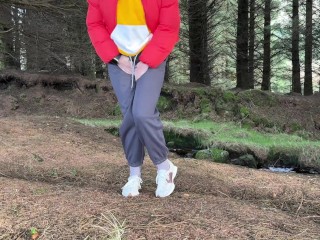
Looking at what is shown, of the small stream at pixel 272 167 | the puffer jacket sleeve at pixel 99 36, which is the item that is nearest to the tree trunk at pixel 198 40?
the small stream at pixel 272 167

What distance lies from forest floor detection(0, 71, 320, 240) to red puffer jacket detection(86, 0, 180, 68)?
1.17 metres

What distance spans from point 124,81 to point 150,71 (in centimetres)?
24

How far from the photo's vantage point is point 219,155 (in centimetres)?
752

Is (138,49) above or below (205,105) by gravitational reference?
above

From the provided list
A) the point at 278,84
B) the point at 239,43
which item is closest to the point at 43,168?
the point at 239,43

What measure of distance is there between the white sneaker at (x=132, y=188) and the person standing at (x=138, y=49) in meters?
0.01

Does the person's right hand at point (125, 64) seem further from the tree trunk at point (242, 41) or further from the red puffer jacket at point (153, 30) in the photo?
the tree trunk at point (242, 41)

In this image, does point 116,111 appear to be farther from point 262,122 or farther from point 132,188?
point 132,188

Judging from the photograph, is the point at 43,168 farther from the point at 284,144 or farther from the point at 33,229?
the point at 284,144

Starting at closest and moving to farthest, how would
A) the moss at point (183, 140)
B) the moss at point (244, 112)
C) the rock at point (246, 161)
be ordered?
the rock at point (246, 161)
the moss at point (183, 140)
the moss at point (244, 112)

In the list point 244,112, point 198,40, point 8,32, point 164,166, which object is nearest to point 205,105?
point 244,112

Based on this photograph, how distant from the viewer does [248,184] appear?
4562mm

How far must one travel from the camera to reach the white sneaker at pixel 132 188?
3836mm

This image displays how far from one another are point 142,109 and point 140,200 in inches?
29.0
